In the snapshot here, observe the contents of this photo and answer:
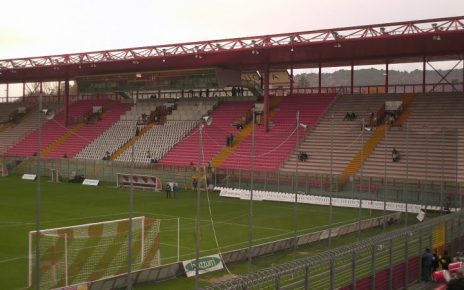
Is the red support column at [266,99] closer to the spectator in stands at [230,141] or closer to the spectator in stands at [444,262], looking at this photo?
the spectator in stands at [230,141]

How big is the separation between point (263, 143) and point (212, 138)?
531cm

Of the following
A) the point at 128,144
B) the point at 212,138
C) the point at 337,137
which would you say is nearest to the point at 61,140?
the point at 128,144

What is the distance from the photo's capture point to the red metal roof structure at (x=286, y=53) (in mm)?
37281

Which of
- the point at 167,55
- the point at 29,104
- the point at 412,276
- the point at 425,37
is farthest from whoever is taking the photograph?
the point at 29,104

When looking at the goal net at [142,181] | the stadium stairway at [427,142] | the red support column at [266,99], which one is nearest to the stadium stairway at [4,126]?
the goal net at [142,181]

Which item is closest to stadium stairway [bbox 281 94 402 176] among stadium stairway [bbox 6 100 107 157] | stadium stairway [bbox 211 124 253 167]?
stadium stairway [bbox 211 124 253 167]

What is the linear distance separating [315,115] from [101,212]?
23652 millimetres

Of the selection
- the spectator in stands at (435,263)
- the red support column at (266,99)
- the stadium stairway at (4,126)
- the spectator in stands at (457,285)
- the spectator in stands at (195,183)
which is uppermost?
the red support column at (266,99)

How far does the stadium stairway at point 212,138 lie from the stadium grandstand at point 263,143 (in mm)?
155

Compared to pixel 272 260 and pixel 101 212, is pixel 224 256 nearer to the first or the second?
pixel 272 260

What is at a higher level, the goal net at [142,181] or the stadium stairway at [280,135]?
the stadium stairway at [280,135]

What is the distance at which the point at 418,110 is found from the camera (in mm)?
44938

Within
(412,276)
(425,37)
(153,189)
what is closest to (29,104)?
(153,189)

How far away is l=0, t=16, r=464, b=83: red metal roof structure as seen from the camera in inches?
1468
